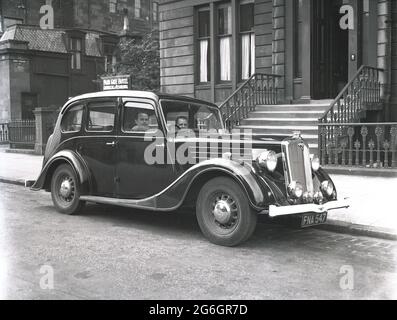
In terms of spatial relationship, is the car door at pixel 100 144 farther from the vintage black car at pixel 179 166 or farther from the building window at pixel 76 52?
the building window at pixel 76 52

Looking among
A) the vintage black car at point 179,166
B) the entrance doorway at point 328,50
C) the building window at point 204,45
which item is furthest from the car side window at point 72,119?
the building window at point 204,45

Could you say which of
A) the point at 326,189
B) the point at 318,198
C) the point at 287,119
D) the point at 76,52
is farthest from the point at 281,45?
the point at 76,52

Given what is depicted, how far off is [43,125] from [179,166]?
13.6 metres

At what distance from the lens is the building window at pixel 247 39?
55.1 feet

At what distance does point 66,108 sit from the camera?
853 cm

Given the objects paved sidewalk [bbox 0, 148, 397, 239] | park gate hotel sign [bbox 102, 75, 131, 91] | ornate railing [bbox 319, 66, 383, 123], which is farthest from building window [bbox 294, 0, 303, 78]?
park gate hotel sign [bbox 102, 75, 131, 91]

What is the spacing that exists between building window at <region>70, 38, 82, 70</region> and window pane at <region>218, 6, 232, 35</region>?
636 inches

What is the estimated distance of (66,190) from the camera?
8.24m

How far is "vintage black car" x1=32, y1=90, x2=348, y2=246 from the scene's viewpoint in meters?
6.07

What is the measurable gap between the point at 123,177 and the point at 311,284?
11.7 feet

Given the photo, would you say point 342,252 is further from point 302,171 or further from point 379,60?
point 379,60

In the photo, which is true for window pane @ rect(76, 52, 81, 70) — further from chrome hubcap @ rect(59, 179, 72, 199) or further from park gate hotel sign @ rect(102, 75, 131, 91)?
chrome hubcap @ rect(59, 179, 72, 199)

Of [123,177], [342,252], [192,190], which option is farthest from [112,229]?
[342,252]

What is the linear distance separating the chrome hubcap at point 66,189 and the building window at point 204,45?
35.1 feet
